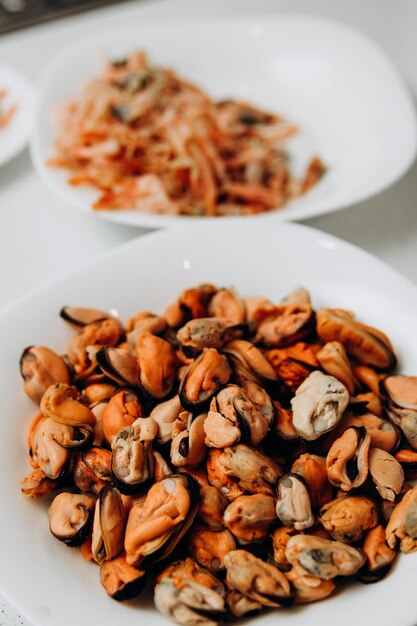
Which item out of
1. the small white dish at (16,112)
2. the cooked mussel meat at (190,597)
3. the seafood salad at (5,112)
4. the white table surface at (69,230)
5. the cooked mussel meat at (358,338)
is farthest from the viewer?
the seafood salad at (5,112)

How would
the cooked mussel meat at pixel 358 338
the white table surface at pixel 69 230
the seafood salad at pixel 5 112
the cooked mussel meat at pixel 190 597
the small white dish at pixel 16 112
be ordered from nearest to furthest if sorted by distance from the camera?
the cooked mussel meat at pixel 190 597 < the cooked mussel meat at pixel 358 338 < the white table surface at pixel 69 230 < the small white dish at pixel 16 112 < the seafood salad at pixel 5 112

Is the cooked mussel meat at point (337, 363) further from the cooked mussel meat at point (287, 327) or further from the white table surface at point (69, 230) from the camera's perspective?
the white table surface at point (69, 230)

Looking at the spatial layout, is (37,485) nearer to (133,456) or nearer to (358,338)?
(133,456)

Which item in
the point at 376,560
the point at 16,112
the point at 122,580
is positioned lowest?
the point at 376,560

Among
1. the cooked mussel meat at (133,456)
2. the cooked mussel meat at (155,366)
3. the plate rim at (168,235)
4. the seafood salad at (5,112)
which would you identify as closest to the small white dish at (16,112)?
the seafood salad at (5,112)

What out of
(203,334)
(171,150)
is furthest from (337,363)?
(171,150)

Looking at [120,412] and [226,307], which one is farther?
[226,307]

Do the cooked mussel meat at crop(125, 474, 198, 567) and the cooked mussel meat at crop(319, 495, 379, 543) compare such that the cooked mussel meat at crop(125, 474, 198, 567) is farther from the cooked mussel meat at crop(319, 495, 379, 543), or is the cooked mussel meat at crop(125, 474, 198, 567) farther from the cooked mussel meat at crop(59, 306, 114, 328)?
the cooked mussel meat at crop(59, 306, 114, 328)
